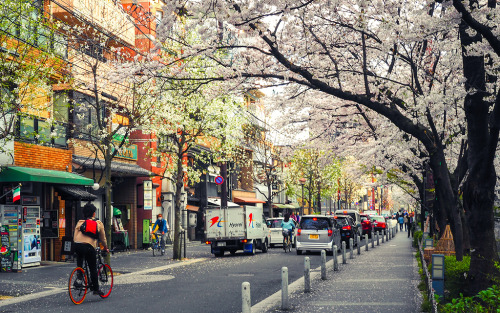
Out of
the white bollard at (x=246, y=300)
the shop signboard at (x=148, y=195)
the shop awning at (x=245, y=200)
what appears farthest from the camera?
the shop awning at (x=245, y=200)

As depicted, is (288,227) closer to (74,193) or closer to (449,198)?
(74,193)

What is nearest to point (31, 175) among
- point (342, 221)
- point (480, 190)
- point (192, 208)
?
point (480, 190)

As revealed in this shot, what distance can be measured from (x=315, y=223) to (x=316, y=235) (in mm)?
616

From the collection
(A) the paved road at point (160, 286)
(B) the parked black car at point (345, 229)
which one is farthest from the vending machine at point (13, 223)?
(B) the parked black car at point (345, 229)

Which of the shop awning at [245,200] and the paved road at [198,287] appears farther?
the shop awning at [245,200]

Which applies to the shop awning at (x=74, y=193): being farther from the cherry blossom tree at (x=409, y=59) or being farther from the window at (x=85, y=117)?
the cherry blossom tree at (x=409, y=59)

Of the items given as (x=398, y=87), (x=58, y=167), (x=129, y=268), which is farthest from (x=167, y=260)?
(x=398, y=87)

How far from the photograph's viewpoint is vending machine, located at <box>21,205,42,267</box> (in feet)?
70.0

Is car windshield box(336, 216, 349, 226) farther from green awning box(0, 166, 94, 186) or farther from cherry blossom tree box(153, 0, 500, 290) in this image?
cherry blossom tree box(153, 0, 500, 290)

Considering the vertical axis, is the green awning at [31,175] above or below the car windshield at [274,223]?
above

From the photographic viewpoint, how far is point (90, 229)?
41.6 ft

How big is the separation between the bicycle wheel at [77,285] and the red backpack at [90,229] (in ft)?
2.42

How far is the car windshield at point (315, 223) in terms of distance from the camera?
90.6 feet

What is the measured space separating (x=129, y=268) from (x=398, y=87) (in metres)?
11.1
